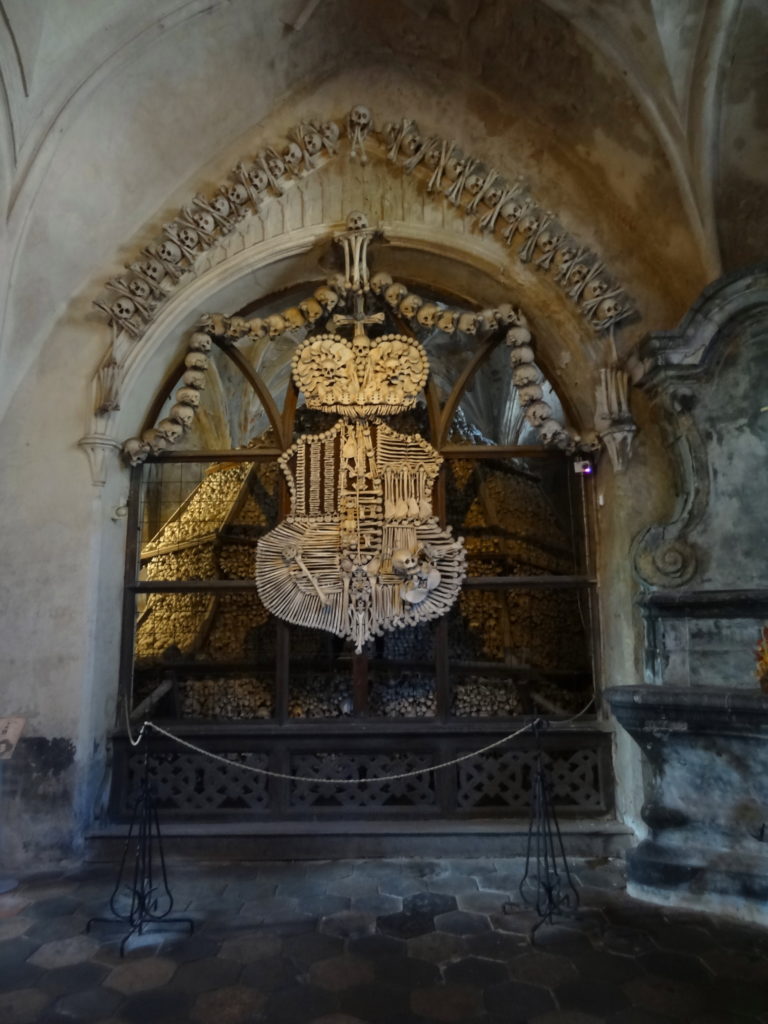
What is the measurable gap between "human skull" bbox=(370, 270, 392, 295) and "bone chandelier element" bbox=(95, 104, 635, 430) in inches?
28.8

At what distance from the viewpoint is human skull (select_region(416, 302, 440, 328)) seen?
5345 mm

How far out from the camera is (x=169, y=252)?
5051mm

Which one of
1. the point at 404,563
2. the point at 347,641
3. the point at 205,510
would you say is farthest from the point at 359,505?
the point at 205,510

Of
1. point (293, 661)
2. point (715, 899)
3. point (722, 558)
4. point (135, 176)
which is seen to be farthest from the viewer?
point (293, 661)

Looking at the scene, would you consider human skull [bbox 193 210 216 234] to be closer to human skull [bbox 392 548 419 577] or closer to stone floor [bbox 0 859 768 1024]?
human skull [bbox 392 548 419 577]

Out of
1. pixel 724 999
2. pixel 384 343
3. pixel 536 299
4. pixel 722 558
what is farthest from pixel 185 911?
pixel 536 299

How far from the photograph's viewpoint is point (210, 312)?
216 inches

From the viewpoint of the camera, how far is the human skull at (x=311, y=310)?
17.7 feet

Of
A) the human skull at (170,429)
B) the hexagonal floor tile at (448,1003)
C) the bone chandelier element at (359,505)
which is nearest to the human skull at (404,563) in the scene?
the bone chandelier element at (359,505)

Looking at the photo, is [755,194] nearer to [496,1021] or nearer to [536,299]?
[536,299]

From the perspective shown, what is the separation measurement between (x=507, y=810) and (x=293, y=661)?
2.29 metres

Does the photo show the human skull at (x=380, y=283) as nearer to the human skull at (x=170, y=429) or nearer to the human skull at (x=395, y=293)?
the human skull at (x=395, y=293)

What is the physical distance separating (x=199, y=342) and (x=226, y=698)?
3073 mm

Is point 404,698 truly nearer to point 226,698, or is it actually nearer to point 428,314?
point 226,698
